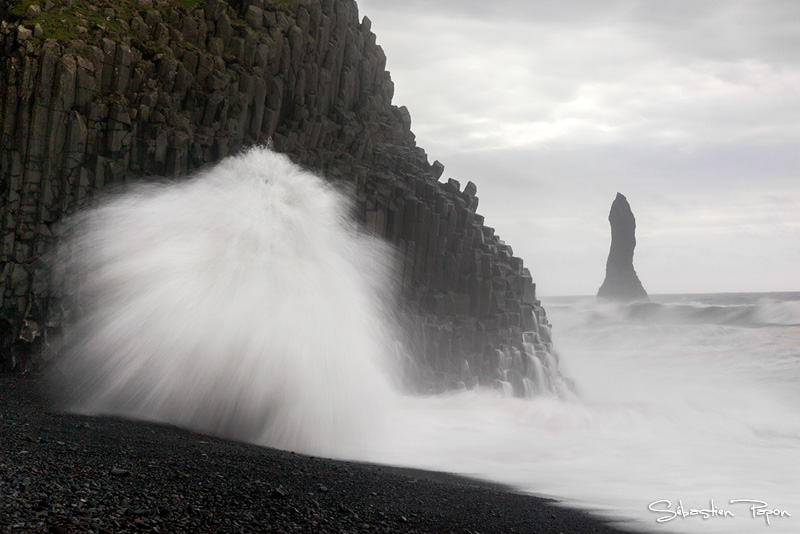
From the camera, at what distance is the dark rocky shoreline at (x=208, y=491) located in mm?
7254

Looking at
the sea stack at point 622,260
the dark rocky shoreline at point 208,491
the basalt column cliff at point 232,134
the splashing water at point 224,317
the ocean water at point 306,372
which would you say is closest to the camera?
the dark rocky shoreline at point 208,491

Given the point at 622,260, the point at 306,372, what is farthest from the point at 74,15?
the point at 622,260

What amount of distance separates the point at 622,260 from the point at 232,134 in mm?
104044

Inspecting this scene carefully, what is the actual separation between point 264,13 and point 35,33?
30.0ft

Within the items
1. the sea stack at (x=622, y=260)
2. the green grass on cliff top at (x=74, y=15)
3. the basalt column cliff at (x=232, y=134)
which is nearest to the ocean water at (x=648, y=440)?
the basalt column cliff at (x=232, y=134)

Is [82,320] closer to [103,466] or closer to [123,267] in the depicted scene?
→ [123,267]

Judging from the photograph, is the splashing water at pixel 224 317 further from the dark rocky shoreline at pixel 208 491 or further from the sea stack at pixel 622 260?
the sea stack at pixel 622 260

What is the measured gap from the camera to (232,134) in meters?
26.2

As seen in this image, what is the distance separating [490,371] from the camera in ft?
105

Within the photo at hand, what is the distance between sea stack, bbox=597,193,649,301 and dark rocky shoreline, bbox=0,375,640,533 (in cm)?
11231

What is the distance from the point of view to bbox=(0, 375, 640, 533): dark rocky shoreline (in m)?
7.25

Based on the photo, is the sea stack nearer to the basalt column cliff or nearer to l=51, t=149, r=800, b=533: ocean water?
the basalt column cliff

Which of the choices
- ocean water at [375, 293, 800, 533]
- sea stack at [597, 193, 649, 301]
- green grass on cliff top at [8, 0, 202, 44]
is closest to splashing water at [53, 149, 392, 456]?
ocean water at [375, 293, 800, 533]

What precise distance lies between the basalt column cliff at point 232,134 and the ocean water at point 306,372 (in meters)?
1.15
